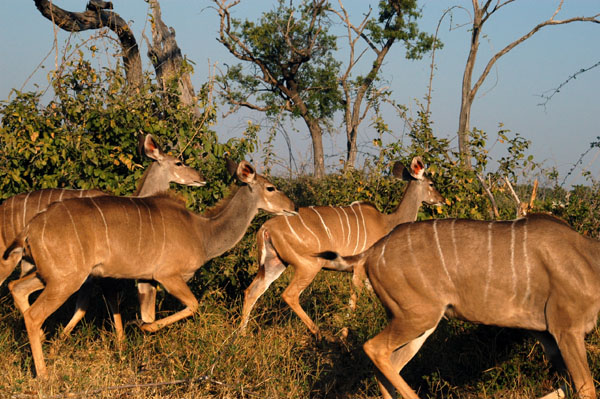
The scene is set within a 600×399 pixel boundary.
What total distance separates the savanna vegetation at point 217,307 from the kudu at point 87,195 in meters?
0.17

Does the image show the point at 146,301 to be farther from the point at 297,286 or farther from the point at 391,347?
the point at 391,347

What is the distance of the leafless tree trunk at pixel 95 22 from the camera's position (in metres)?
8.42

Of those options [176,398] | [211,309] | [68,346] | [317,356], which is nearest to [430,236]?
[317,356]

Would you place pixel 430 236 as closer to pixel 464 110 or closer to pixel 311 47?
pixel 464 110

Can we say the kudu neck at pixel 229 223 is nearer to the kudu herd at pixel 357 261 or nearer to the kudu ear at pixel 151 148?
the kudu herd at pixel 357 261

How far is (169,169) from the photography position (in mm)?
5043

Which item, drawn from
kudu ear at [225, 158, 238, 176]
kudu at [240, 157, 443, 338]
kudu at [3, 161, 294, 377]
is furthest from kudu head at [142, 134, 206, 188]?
kudu at [240, 157, 443, 338]

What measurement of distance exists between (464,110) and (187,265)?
35.0 ft

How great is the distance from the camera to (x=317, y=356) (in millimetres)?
4160

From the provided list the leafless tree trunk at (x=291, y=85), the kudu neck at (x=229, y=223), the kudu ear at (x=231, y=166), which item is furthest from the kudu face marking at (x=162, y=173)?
the leafless tree trunk at (x=291, y=85)

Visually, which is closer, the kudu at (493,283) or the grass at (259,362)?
the kudu at (493,283)

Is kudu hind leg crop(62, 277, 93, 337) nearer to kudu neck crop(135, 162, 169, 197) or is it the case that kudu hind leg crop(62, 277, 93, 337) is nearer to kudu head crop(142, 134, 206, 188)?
kudu neck crop(135, 162, 169, 197)

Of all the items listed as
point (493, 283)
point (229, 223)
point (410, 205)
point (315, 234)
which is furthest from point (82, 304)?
point (410, 205)

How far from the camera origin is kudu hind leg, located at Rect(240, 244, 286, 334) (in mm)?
4918
